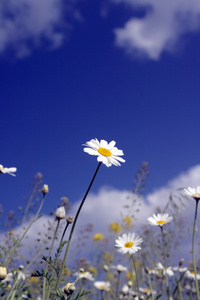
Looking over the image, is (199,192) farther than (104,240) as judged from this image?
No

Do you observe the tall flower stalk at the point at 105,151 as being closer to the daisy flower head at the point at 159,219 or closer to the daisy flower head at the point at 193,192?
the daisy flower head at the point at 193,192

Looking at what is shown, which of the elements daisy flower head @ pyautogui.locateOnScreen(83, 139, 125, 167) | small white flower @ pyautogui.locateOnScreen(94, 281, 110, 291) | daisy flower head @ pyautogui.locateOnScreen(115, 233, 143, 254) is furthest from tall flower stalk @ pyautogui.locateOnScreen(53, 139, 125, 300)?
small white flower @ pyautogui.locateOnScreen(94, 281, 110, 291)

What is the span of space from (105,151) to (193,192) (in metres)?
0.79

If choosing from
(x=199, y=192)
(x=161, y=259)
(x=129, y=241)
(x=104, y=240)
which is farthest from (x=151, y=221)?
(x=104, y=240)

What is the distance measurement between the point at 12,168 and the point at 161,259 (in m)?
3.12

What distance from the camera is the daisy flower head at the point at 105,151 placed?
A: 1.79 metres

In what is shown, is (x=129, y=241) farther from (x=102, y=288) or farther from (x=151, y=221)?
(x=102, y=288)

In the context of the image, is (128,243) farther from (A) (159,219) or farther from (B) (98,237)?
(B) (98,237)

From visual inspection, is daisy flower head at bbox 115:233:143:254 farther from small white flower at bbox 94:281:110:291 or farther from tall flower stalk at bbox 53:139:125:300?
small white flower at bbox 94:281:110:291

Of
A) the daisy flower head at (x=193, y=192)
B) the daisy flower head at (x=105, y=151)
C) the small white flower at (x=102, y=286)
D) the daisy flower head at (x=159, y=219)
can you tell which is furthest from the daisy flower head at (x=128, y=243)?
the small white flower at (x=102, y=286)

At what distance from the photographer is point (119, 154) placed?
2000 mm

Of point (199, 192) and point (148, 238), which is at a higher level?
point (148, 238)

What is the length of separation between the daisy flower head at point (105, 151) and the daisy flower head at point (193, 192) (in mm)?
616

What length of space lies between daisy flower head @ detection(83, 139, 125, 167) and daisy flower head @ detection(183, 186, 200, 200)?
0.62 m
